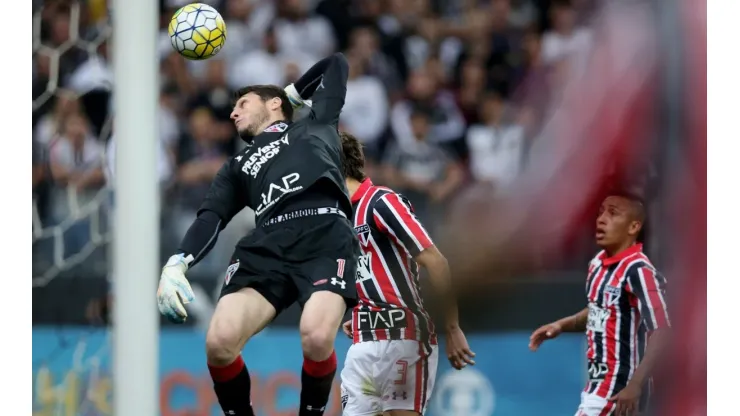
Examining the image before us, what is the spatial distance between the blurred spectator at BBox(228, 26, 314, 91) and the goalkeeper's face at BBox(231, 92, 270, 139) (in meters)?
1.68

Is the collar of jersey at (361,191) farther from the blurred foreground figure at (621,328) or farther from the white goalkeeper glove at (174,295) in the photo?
the blurred foreground figure at (621,328)

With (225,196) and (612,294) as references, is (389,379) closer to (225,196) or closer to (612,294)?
(225,196)

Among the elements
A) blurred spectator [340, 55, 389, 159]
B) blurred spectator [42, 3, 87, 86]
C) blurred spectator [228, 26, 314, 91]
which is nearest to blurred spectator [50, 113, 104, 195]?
blurred spectator [42, 3, 87, 86]

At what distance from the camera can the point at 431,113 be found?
6.42m

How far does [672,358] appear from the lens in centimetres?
583

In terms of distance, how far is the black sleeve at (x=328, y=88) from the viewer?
439cm

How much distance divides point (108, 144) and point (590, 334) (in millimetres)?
2846

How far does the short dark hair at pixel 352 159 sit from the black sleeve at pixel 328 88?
0.88ft

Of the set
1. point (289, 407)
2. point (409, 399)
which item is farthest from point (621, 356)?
point (289, 407)

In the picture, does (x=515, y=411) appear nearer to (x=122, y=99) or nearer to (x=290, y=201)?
(x=290, y=201)

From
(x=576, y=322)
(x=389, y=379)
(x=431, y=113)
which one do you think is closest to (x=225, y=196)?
(x=389, y=379)

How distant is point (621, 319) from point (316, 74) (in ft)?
6.29

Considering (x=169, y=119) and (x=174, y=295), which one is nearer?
(x=174, y=295)

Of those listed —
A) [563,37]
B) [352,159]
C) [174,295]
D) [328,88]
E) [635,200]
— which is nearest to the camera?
[174,295]
